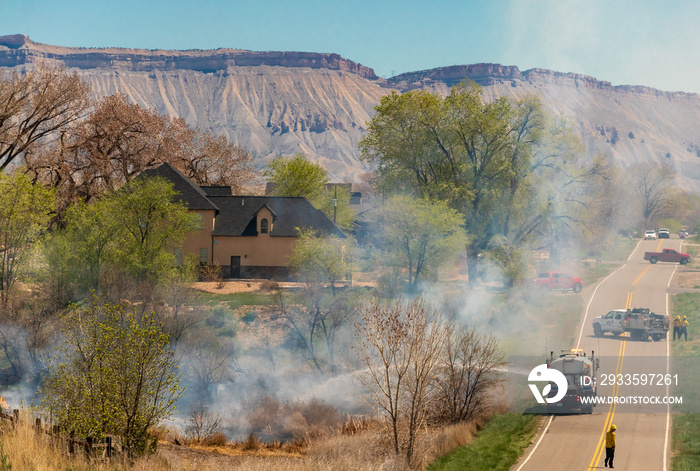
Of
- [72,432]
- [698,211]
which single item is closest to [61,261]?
[72,432]

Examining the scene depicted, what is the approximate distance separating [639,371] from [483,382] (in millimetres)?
8462

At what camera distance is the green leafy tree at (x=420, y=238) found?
51938mm

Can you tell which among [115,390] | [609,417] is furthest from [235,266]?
[115,390]

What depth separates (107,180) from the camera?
209ft

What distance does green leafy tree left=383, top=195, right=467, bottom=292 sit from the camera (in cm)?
5194

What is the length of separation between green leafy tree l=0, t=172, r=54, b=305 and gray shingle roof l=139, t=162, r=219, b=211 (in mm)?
12414

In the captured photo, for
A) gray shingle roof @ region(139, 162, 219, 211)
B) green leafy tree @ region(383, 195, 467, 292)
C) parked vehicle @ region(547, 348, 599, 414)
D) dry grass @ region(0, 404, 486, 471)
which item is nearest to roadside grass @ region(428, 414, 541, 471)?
dry grass @ region(0, 404, 486, 471)

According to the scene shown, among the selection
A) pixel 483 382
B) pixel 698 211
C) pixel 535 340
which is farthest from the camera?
pixel 698 211

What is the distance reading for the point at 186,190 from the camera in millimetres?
61250

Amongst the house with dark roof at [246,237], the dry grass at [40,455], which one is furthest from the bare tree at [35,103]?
the dry grass at [40,455]

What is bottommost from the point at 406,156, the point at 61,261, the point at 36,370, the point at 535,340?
the point at 36,370

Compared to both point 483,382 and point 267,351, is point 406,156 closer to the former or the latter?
point 267,351

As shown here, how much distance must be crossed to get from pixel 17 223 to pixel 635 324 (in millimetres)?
39045

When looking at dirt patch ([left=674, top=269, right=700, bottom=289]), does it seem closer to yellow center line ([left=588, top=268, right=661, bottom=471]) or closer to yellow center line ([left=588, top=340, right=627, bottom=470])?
yellow center line ([left=588, top=268, right=661, bottom=471])
